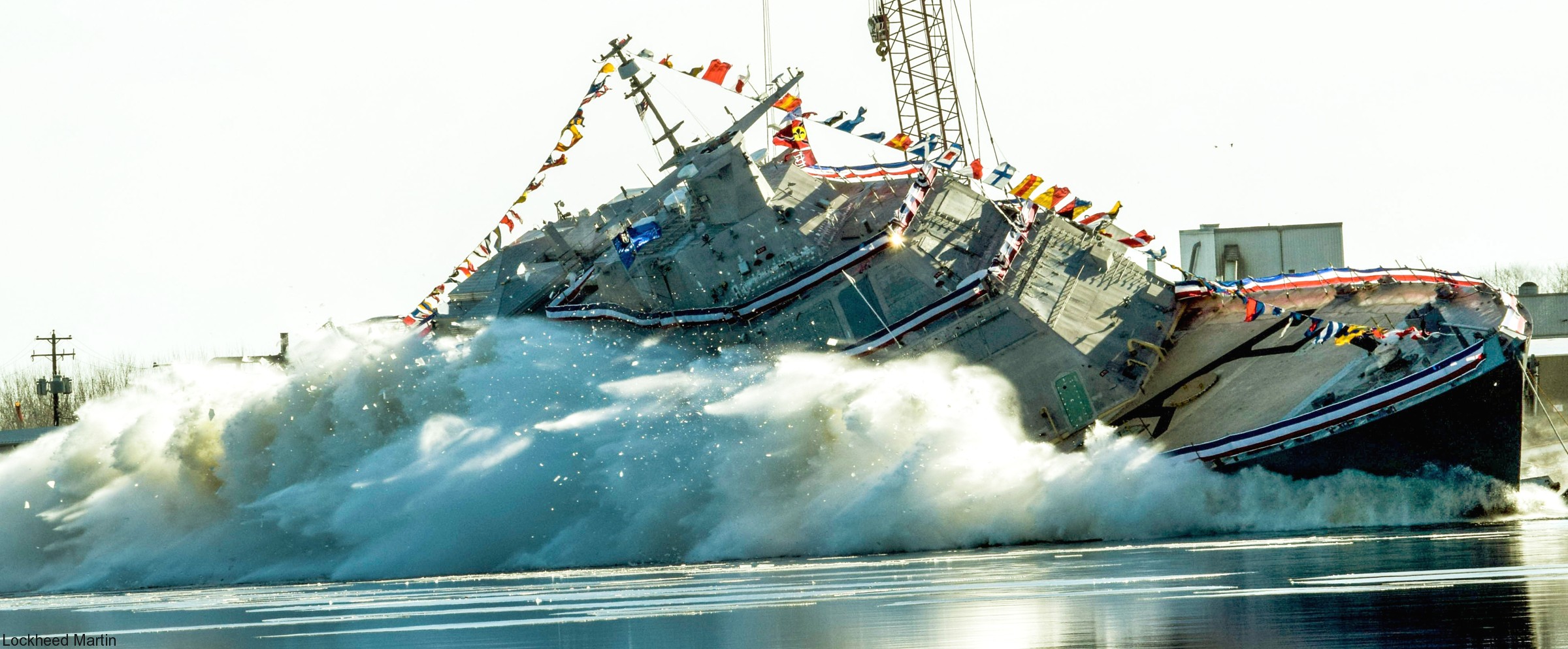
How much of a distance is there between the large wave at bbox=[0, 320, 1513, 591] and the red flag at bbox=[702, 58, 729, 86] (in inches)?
252

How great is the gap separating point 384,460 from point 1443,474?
21800 mm

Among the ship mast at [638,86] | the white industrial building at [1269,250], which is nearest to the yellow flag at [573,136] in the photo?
the ship mast at [638,86]

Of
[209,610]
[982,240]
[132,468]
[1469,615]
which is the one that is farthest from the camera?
[132,468]

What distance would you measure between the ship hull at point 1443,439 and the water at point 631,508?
1.17ft

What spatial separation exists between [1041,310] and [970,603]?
1677cm

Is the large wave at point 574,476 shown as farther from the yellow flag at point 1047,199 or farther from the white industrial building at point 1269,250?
the white industrial building at point 1269,250

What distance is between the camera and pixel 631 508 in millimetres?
37656

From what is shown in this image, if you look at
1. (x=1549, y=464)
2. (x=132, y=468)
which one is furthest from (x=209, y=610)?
(x=1549, y=464)

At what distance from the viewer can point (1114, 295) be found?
41.3 metres

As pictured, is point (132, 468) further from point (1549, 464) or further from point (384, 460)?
point (1549, 464)

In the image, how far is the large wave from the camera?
1412 inches

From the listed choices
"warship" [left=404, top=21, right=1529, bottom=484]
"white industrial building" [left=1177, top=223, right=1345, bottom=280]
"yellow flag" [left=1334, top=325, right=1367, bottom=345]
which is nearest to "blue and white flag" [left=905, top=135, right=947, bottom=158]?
"warship" [left=404, top=21, right=1529, bottom=484]

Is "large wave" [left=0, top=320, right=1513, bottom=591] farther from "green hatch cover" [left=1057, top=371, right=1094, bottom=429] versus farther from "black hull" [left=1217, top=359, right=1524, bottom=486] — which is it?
"green hatch cover" [left=1057, top=371, right=1094, bottom=429]

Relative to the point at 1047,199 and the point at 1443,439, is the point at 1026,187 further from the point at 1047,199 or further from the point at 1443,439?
the point at 1443,439
